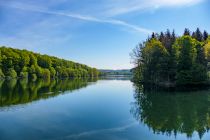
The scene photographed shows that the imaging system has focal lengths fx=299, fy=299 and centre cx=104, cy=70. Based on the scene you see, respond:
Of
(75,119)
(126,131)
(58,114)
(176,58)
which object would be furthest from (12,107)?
(176,58)

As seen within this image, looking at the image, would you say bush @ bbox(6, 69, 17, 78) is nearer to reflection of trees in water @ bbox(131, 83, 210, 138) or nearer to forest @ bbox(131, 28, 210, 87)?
forest @ bbox(131, 28, 210, 87)

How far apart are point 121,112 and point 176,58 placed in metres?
38.3

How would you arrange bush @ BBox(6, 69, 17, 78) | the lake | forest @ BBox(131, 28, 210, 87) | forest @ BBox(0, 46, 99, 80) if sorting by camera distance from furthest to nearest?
forest @ BBox(0, 46, 99, 80) < bush @ BBox(6, 69, 17, 78) < forest @ BBox(131, 28, 210, 87) < the lake

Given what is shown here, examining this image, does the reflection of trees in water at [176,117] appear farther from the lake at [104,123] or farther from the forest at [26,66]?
the forest at [26,66]

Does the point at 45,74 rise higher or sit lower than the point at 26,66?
lower

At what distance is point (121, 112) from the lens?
3419cm

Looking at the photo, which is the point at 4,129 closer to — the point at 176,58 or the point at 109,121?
the point at 109,121

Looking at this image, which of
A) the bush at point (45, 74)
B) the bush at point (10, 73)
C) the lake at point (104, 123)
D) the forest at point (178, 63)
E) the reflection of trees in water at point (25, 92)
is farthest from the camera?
the bush at point (45, 74)

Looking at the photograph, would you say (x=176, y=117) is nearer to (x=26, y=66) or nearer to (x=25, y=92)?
(x=25, y=92)

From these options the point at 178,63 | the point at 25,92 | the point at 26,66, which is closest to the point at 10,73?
the point at 26,66

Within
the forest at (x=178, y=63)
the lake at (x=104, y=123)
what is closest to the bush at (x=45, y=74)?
the forest at (x=178, y=63)

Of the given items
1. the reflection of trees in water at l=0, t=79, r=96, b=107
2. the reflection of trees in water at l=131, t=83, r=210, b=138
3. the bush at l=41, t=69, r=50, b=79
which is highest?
the bush at l=41, t=69, r=50, b=79

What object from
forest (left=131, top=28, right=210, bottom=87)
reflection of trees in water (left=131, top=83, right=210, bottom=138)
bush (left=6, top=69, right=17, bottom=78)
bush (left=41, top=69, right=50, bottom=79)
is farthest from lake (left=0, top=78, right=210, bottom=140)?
bush (left=41, top=69, right=50, bottom=79)

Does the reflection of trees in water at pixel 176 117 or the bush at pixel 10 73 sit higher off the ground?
the bush at pixel 10 73
